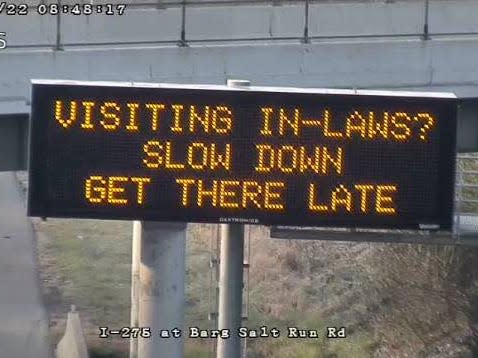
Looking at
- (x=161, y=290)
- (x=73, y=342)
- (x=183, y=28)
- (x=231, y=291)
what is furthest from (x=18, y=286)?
(x=231, y=291)

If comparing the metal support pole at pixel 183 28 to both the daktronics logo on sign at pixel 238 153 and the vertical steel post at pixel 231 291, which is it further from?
the daktronics logo on sign at pixel 238 153

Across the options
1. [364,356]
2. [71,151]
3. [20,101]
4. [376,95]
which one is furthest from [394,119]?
[364,356]

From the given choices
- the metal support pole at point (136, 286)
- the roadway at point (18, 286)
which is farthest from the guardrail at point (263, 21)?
the roadway at point (18, 286)

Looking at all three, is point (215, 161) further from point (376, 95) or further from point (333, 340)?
point (333, 340)

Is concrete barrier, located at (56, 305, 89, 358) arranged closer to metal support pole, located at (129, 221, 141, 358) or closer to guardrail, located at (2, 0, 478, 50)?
metal support pole, located at (129, 221, 141, 358)

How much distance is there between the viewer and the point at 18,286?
3059 centimetres

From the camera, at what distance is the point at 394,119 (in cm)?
1327

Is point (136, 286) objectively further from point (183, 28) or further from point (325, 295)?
point (325, 295)

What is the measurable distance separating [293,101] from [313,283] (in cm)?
1503

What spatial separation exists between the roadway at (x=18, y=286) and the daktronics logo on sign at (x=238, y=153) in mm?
11047

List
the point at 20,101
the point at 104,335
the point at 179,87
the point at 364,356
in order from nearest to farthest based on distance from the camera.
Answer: the point at 179,87 → the point at 20,101 → the point at 104,335 → the point at 364,356

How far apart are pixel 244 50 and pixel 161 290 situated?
2935 mm

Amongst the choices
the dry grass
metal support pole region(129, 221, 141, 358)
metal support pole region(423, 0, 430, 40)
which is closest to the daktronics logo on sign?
metal support pole region(129, 221, 141, 358)

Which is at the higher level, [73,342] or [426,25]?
[426,25]
